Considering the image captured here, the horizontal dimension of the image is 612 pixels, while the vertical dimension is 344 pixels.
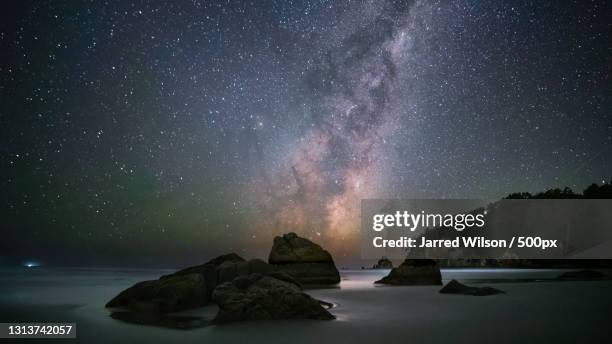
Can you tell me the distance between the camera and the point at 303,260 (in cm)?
3891

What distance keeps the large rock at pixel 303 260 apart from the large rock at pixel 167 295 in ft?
66.9

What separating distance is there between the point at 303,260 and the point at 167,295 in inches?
935

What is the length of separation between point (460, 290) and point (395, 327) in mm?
11402

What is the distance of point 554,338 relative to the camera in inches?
376

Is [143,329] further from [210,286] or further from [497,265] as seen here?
[497,265]

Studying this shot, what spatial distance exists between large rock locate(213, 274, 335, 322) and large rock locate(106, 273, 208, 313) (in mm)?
3067

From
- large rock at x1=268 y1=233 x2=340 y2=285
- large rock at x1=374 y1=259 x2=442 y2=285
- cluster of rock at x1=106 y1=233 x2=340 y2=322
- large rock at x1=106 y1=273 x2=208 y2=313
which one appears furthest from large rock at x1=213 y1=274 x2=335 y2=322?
large rock at x1=268 y1=233 x2=340 y2=285

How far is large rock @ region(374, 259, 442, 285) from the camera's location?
102 feet

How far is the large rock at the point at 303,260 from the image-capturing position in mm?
37688

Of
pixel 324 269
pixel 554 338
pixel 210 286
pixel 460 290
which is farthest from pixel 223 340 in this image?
pixel 324 269

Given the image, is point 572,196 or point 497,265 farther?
point 497,265

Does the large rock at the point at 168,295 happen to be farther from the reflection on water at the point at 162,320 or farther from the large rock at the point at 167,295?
the reflection on water at the point at 162,320

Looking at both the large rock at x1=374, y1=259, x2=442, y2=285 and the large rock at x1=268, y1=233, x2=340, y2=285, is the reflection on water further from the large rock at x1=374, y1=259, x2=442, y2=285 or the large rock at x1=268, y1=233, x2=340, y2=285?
the large rock at x1=268, y1=233, x2=340, y2=285

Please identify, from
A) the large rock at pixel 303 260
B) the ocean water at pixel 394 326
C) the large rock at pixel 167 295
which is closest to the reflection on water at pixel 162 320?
the ocean water at pixel 394 326
